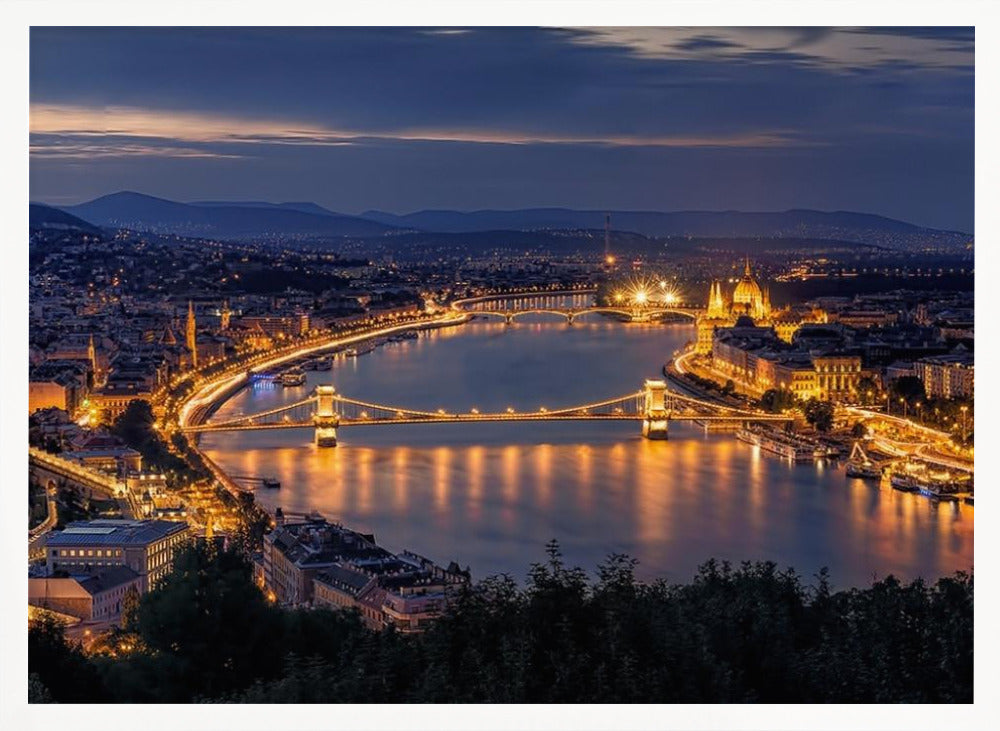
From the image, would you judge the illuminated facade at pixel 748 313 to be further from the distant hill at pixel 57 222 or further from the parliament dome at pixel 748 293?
the distant hill at pixel 57 222

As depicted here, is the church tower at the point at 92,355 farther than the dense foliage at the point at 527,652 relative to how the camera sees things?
Yes

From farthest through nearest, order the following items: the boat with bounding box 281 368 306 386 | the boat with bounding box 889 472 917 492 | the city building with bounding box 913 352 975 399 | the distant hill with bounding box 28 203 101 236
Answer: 1. the boat with bounding box 281 368 306 386
2. the city building with bounding box 913 352 975 399
3. the distant hill with bounding box 28 203 101 236
4. the boat with bounding box 889 472 917 492

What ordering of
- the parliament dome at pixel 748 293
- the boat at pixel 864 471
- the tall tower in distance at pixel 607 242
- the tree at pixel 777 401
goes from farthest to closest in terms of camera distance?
the parliament dome at pixel 748 293 → the tree at pixel 777 401 → the boat at pixel 864 471 → the tall tower in distance at pixel 607 242

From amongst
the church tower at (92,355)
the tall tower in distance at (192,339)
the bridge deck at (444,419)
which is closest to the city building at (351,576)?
the bridge deck at (444,419)

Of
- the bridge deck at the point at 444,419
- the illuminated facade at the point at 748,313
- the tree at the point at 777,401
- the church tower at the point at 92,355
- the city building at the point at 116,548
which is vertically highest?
the illuminated facade at the point at 748,313

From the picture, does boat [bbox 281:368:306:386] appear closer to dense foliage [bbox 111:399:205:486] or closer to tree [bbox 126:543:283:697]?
dense foliage [bbox 111:399:205:486]

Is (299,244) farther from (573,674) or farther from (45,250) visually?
(573,674)

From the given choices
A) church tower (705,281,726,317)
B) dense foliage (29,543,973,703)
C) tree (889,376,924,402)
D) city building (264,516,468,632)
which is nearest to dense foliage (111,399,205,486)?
city building (264,516,468,632)
